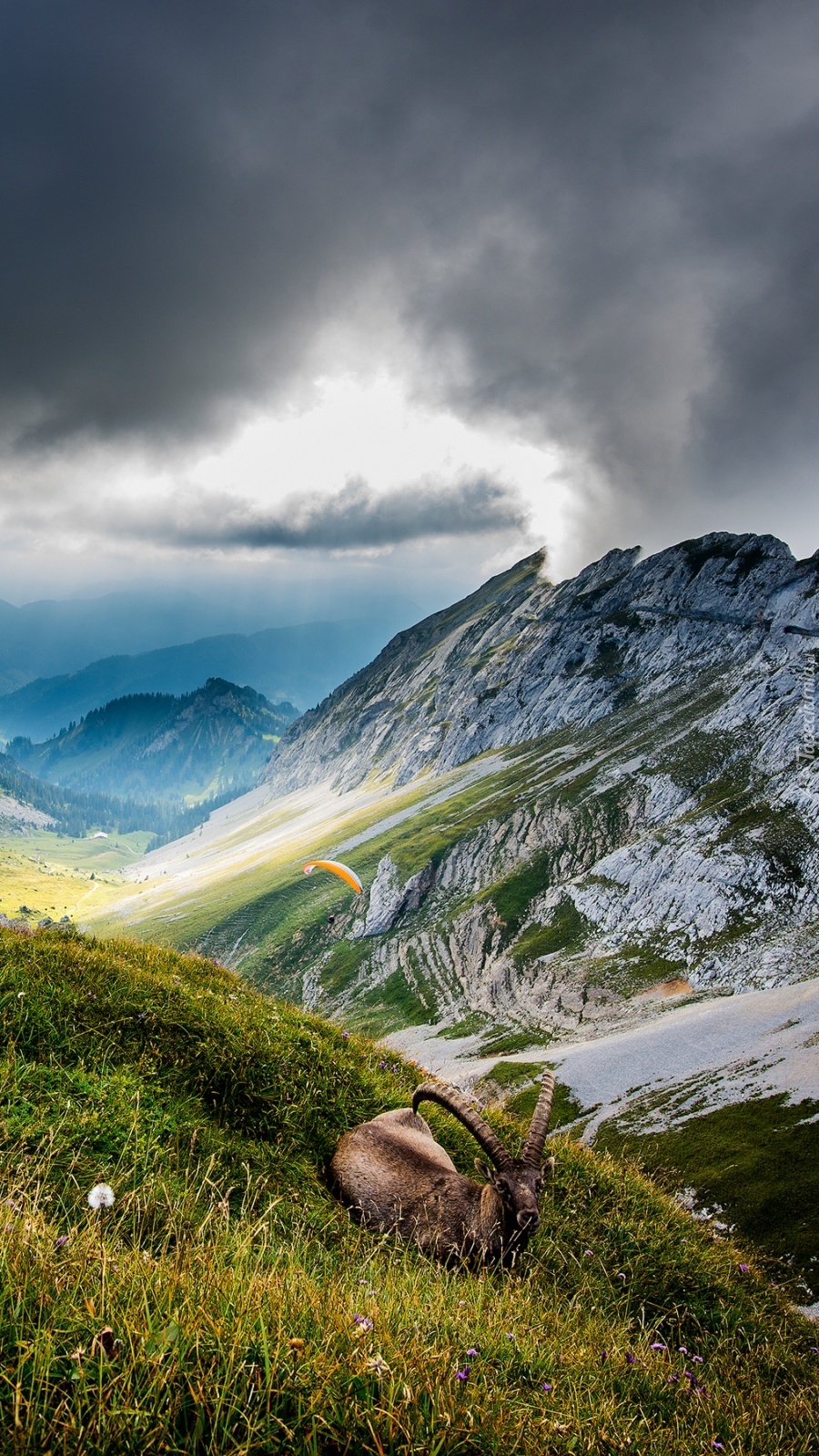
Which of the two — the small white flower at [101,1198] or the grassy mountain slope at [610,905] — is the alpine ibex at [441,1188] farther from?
the grassy mountain slope at [610,905]

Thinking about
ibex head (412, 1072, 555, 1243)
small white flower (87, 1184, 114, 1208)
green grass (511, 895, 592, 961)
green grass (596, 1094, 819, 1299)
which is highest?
small white flower (87, 1184, 114, 1208)

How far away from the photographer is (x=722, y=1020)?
7969cm

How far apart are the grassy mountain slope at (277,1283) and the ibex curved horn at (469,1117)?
88 centimetres

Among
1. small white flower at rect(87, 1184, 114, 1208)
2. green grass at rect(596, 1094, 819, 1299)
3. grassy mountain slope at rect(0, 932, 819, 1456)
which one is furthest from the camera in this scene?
green grass at rect(596, 1094, 819, 1299)

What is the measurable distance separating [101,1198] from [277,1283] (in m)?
2.08

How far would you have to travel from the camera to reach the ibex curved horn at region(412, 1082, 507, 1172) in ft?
25.5

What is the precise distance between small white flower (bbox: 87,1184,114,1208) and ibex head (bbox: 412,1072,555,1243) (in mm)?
4379

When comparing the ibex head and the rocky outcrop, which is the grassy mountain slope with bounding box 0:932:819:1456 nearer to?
the ibex head

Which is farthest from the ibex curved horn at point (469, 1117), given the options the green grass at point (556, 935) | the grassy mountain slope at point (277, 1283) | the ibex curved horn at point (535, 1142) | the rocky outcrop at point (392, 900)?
the rocky outcrop at point (392, 900)

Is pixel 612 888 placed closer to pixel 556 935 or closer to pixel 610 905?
pixel 610 905

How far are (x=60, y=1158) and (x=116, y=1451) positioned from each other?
3.88m

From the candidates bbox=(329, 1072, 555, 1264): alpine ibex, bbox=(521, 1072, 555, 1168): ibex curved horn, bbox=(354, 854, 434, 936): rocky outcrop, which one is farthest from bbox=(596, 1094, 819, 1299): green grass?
bbox=(354, 854, 434, 936): rocky outcrop

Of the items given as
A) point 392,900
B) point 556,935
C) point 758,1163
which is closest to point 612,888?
point 556,935

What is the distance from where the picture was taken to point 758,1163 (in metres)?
47.2
